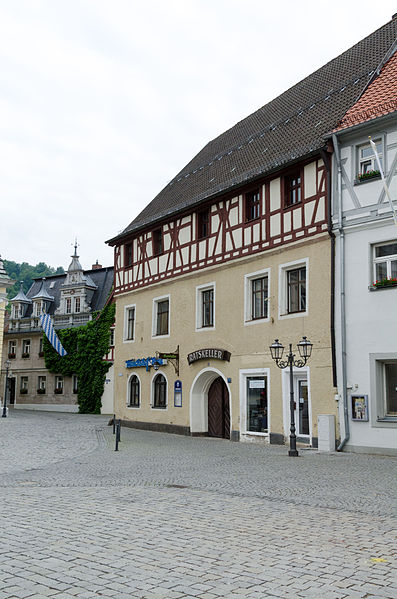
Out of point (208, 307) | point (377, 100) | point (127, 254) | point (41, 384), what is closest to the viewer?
point (377, 100)

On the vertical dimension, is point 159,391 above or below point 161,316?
below

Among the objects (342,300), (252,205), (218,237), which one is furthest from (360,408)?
(218,237)

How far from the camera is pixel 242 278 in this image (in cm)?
2200

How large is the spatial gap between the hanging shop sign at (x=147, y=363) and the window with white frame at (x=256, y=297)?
18.9 ft

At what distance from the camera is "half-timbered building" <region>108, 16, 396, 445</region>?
19000mm

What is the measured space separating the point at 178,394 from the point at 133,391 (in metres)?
4.37

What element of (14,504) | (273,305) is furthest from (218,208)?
(14,504)

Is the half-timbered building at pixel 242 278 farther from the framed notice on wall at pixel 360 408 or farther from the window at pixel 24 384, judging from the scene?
the window at pixel 24 384

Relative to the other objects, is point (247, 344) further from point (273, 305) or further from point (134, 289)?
point (134, 289)

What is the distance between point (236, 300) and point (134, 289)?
811cm

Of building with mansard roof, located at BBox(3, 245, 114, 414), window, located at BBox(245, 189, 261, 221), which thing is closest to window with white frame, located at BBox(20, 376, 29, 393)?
building with mansard roof, located at BBox(3, 245, 114, 414)

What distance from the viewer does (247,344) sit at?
21406 mm

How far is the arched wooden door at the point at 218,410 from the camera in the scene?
23469 millimetres

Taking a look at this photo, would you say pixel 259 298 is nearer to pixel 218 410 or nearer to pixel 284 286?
pixel 284 286
